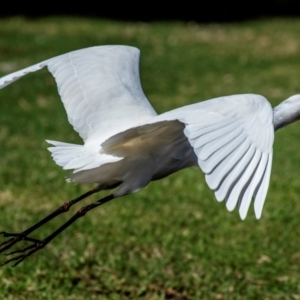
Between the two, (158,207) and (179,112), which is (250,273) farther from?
(179,112)

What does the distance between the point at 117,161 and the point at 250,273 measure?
4.67 ft

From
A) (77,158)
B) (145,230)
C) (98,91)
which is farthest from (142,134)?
(145,230)

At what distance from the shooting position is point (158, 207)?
239 inches

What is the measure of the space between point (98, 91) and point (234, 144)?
140 centimetres

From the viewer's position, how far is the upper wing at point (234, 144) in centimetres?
288

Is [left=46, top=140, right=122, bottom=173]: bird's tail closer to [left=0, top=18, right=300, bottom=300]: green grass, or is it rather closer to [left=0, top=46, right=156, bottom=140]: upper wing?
[left=0, top=46, right=156, bottom=140]: upper wing

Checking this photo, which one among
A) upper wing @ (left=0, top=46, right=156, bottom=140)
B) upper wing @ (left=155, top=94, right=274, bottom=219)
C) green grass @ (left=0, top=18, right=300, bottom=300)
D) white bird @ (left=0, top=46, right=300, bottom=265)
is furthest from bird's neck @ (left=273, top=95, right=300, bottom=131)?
green grass @ (left=0, top=18, right=300, bottom=300)

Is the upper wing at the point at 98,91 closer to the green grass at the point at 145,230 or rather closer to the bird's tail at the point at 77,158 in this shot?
the bird's tail at the point at 77,158

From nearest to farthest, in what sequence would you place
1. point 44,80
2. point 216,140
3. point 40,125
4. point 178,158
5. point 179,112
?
point 216,140 < point 179,112 < point 178,158 < point 40,125 < point 44,80

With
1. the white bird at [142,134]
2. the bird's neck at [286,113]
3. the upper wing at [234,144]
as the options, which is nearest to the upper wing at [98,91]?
the white bird at [142,134]

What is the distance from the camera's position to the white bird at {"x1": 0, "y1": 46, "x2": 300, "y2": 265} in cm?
296

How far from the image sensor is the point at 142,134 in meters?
3.80

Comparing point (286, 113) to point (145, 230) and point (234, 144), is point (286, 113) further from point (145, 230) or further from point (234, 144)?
point (145, 230)

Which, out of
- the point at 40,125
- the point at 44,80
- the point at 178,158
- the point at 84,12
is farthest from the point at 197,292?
the point at 84,12
